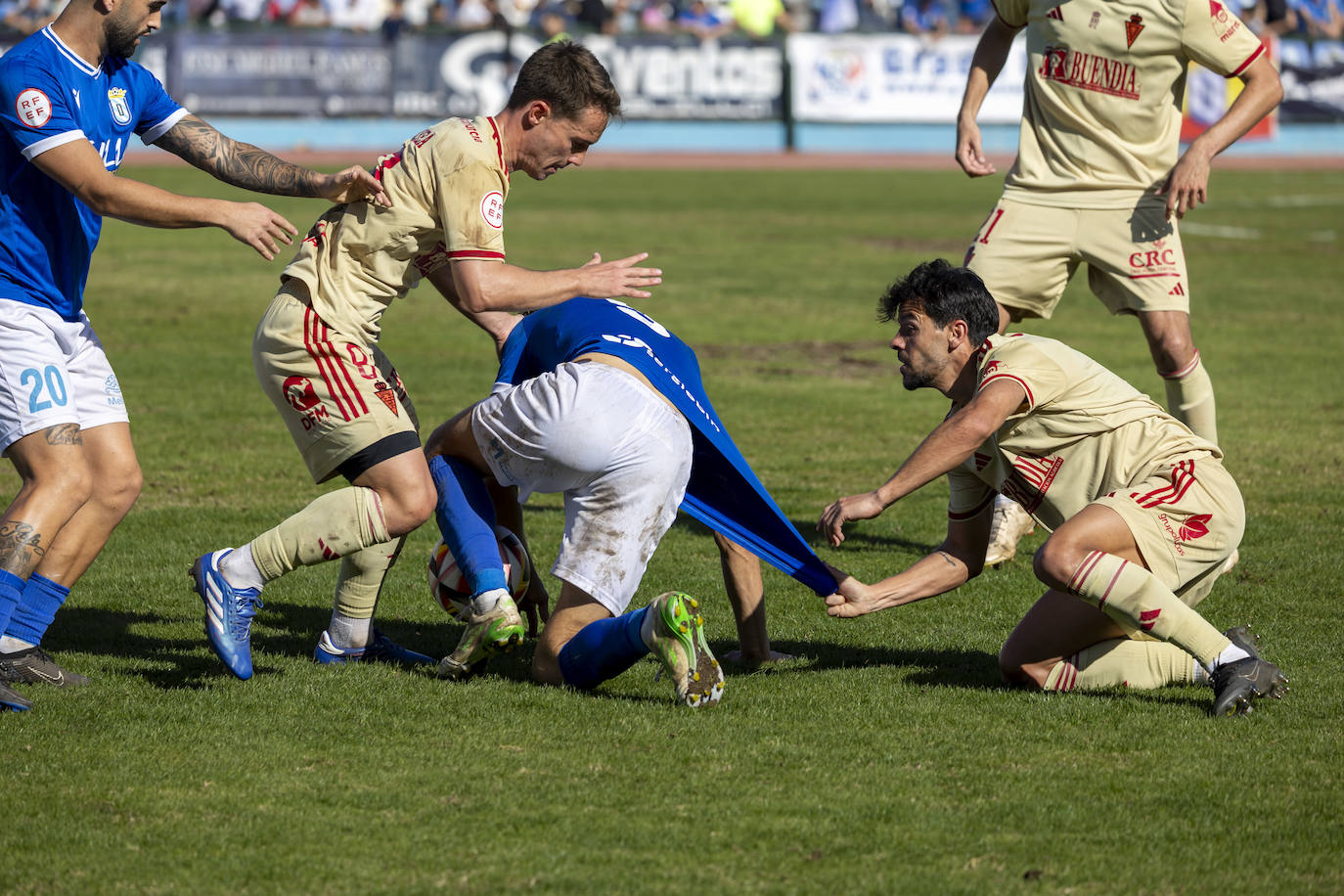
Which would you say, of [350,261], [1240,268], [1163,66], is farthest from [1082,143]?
[1240,268]

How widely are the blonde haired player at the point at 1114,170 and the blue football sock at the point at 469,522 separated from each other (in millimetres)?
2484

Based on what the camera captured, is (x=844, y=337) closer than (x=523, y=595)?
No

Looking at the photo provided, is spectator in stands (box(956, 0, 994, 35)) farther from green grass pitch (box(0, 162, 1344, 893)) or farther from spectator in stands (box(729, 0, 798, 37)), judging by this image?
Result: green grass pitch (box(0, 162, 1344, 893))

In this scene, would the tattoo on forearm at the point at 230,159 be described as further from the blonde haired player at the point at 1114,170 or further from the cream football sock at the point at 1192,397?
the cream football sock at the point at 1192,397

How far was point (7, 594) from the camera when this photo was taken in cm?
470

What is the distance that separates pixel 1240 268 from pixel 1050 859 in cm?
1435

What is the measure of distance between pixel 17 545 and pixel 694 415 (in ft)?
6.91

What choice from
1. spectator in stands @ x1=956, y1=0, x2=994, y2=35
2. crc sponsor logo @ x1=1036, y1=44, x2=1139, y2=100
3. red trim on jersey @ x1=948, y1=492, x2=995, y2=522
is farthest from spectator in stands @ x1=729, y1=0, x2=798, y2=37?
red trim on jersey @ x1=948, y1=492, x2=995, y2=522

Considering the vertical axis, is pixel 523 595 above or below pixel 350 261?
below

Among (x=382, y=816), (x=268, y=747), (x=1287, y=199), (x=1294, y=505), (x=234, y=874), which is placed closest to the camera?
(x=234, y=874)

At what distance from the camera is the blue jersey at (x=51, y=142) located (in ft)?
15.1

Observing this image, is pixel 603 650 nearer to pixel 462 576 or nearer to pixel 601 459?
pixel 601 459

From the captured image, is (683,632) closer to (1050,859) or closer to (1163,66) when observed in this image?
(1050,859)

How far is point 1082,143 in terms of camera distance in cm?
693
